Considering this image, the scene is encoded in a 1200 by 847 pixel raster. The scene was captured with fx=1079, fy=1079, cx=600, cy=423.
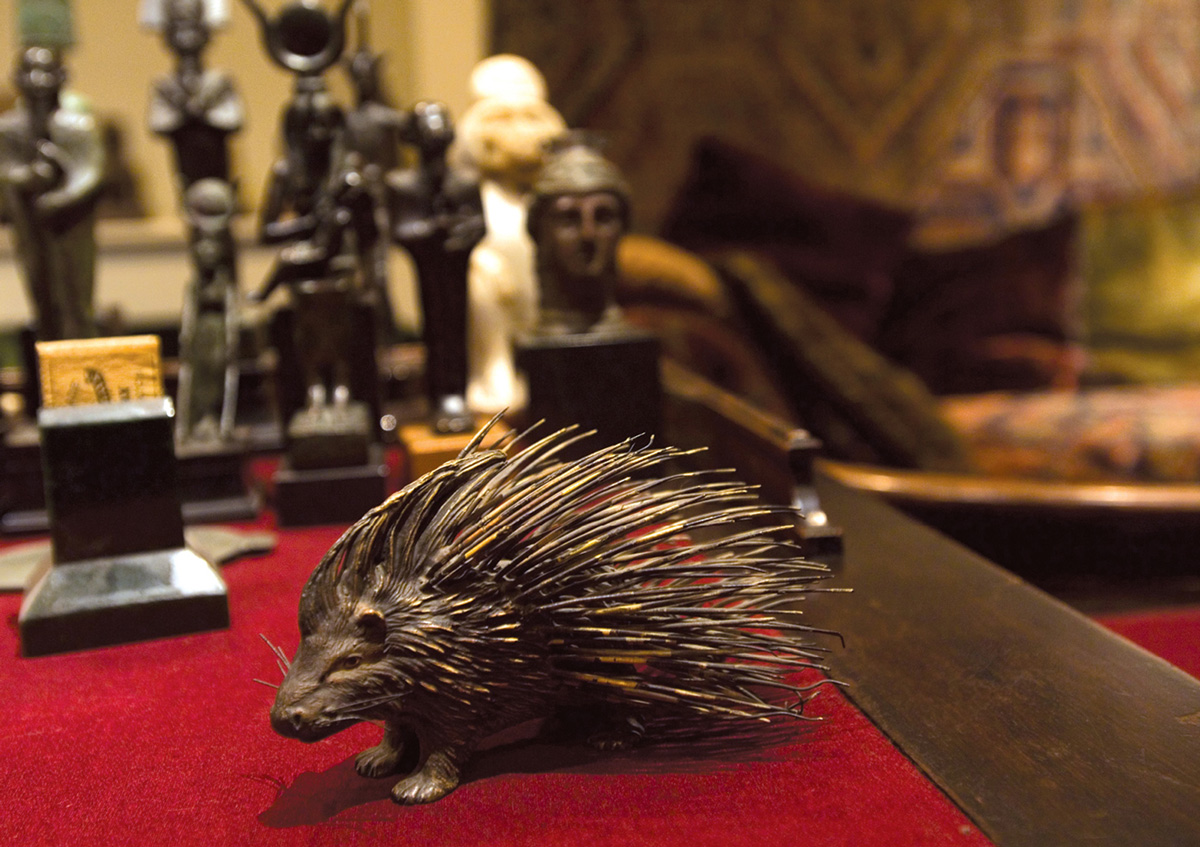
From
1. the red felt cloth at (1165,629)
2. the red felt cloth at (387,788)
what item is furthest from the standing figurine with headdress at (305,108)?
the red felt cloth at (1165,629)

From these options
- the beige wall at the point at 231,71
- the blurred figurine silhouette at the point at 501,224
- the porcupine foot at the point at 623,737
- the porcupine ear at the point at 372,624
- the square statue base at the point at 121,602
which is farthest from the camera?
the beige wall at the point at 231,71

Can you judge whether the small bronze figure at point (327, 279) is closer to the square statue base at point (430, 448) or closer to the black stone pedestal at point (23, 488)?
the square statue base at point (430, 448)

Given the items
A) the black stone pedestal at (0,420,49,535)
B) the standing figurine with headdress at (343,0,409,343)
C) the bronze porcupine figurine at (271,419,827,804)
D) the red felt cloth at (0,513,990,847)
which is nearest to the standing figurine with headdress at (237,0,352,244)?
the standing figurine with headdress at (343,0,409,343)

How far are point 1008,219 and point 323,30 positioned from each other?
2484 mm

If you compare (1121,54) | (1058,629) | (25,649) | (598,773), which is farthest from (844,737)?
(1121,54)

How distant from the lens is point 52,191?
168cm

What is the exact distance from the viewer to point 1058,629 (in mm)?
1093

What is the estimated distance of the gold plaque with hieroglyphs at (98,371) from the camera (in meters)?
1.24

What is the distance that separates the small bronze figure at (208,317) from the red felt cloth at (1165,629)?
5.07 ft

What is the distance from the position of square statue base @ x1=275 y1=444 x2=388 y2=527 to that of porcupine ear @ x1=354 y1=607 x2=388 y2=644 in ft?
2.88

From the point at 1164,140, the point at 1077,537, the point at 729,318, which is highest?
the point at 1164,140

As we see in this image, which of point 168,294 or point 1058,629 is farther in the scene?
point 168,294

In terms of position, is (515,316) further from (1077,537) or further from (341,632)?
(341,632)

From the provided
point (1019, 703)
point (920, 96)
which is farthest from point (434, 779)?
point (920, 96)
